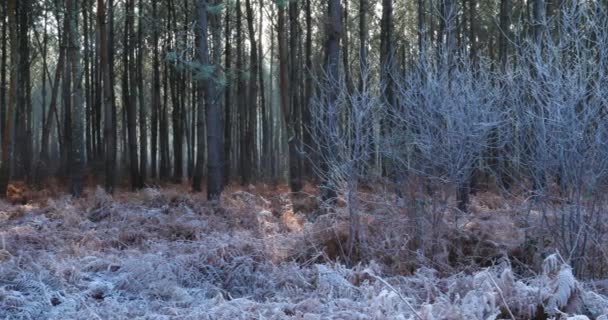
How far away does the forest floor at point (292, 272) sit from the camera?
15.8 feet

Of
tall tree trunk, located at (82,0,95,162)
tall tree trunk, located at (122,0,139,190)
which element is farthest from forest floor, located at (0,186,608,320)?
tall tree trunk, located at (82,0,95,162)

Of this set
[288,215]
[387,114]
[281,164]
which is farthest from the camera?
[281,164]

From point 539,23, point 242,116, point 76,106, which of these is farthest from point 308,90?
point 539,23

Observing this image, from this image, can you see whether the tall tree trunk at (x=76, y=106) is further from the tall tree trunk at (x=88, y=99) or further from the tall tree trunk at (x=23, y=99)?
the tall tree trunk at (x=88, y=99)

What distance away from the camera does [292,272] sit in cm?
636

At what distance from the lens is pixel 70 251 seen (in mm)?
7805

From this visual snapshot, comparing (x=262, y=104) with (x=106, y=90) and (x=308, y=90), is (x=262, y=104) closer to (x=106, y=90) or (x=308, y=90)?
(x=308, y=90)

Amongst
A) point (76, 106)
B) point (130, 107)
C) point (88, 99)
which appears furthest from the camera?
point (88, 99)

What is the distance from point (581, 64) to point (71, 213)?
8.72 m

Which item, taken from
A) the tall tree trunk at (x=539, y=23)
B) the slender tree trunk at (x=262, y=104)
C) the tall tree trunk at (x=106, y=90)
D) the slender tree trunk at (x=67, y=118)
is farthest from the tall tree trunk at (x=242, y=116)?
the tall tree trunk at (x=539, y=23)

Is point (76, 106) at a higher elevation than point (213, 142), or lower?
higher

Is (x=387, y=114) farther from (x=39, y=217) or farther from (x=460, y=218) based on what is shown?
(x=39, y=217)

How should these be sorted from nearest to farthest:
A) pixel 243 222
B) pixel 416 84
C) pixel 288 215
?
pixel 416 84 < pixel 243 222 < pixel 288 215

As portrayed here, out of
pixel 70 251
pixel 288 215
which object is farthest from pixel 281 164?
pixel 70 251
